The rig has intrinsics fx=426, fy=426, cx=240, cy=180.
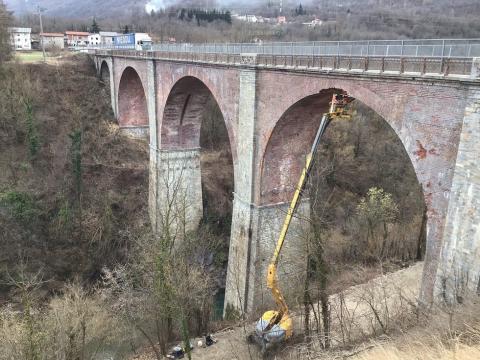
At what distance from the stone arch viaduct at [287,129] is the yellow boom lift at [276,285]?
80cm

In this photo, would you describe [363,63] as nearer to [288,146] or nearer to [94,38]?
[288,146]

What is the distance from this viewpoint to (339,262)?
2402 cm

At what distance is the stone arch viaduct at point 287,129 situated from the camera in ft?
34.7

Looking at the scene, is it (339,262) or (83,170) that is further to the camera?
(83,170)

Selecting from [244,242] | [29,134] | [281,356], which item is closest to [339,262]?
[244,242]

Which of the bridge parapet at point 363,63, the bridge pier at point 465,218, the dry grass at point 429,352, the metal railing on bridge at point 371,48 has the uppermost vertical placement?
the metal railing on bridge at point 371,48

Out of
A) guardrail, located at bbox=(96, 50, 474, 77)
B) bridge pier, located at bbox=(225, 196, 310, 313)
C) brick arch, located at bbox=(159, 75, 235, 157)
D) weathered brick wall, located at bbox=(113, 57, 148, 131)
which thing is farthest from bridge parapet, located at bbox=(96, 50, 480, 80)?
weathered brick wall, located at bbox=(113, 57, 148, 131)

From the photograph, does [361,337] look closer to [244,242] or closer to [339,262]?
[244,242]

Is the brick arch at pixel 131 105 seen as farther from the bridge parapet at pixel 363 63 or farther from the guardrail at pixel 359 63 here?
the bridge parapet at pixel 363 63

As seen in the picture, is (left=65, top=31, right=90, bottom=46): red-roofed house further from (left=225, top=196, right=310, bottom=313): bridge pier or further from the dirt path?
the dirt path

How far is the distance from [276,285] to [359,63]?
26.7 ft

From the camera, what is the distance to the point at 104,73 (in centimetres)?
4197

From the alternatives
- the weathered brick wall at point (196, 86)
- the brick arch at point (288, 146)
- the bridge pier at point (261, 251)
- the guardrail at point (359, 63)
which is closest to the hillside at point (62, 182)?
the weathered brick wall at point (196, 86)

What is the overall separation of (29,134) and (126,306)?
18597 millimetres
